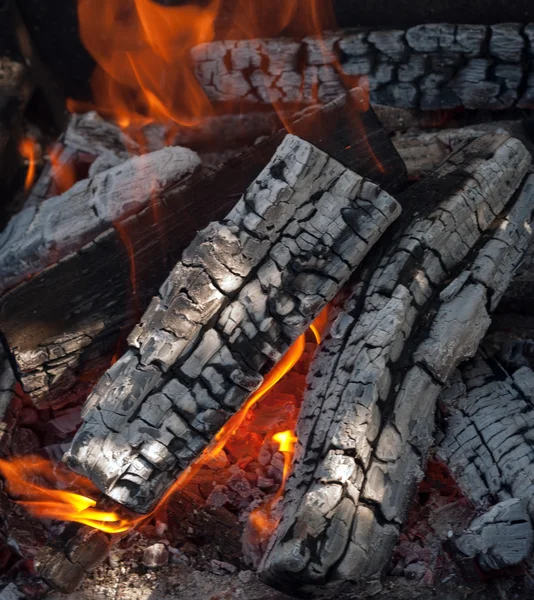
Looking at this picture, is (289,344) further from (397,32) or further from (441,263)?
(397,32)

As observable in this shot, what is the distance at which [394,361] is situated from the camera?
2.44 metres

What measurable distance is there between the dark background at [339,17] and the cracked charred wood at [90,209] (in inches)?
41.4

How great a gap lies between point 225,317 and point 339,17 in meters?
2.00

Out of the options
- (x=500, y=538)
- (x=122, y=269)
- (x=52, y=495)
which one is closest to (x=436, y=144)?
(x=122, y=269)

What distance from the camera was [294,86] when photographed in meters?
3.72

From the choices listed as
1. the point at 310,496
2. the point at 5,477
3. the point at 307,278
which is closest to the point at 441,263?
the point at 307,278

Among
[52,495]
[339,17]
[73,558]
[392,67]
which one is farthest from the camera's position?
[339,17]

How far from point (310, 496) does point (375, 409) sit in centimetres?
36

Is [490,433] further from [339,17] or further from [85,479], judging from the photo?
[339,17]

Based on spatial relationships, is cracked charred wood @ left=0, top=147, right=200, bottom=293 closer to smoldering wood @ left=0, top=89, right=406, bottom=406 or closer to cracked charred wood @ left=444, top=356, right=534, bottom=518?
smoldering wood @ left=0, top=89, right=406, bottom=406

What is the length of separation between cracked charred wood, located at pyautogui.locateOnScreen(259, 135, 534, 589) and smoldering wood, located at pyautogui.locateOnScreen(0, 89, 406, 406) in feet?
1.22

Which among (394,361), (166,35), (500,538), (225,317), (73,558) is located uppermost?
(166,35)

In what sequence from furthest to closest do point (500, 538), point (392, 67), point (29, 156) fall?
1. point (29, 156)
2. point (392, 67)
3. point (500, 538)

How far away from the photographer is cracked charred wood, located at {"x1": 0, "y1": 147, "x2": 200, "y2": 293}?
314 cm
